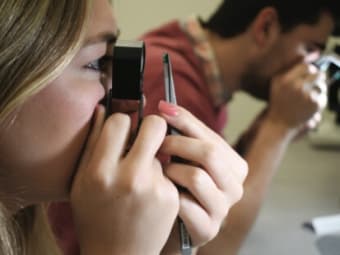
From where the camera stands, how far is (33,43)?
0.55 m

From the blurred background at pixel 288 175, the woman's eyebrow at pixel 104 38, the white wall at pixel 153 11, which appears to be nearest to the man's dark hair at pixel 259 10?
the blurred background at pixel 288 175

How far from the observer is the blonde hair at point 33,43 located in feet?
1.77

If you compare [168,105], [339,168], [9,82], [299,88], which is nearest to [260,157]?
[299,88]

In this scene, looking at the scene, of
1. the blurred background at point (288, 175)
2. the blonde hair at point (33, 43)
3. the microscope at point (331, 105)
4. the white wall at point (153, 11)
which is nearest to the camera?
the blonde hair at point (33, 43)

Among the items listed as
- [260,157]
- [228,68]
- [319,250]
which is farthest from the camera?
[228,68]

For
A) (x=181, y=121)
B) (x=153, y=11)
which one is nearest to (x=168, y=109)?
(x=181, y=121)

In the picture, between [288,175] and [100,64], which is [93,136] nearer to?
[100,64]

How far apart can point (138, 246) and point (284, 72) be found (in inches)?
31.6

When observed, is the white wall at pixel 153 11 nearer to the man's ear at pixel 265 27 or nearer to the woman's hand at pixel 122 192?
the man's ear at pixel 265 27

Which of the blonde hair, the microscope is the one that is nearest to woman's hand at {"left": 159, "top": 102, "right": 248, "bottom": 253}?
the blonde hair

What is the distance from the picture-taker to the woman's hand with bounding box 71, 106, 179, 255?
563 mm

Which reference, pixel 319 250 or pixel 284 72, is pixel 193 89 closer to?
pixel 284 72

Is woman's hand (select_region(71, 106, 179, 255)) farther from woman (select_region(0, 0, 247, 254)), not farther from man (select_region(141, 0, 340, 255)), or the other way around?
man (select_region(141, 0, 340, 255))

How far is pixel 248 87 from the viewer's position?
1.34 meters
